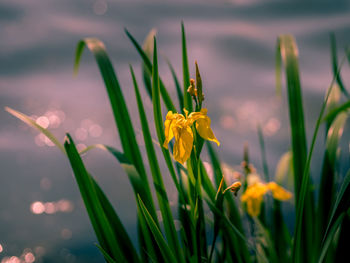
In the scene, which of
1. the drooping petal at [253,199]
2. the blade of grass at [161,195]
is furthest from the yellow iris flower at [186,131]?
the drooping petal at [253,199]

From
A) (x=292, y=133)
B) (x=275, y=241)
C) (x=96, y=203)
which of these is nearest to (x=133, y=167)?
(x=96, y=203)

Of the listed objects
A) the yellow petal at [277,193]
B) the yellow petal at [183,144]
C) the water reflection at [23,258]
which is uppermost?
the yellow petal at [183,144]

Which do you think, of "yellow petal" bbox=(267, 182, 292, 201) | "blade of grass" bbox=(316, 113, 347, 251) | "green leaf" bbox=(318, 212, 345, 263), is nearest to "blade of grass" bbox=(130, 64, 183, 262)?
"green leaf" bbox=(318, 212, 345, 263)

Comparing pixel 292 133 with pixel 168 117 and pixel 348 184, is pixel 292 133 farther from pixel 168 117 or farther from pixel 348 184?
pixel 168 117

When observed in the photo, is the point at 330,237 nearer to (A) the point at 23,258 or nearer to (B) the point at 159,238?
(B) the point at 159,238

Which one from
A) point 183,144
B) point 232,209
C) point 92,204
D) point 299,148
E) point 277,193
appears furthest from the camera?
point 277,193

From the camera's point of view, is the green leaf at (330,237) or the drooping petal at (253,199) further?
the drooping petal at (253,199)

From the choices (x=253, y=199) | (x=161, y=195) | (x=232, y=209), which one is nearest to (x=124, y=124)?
(x=161, y=195)

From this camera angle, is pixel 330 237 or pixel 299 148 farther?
pixel 299 148

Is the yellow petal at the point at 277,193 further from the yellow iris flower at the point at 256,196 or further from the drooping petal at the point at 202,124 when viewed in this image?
the drooping petal at the point at 202,124
